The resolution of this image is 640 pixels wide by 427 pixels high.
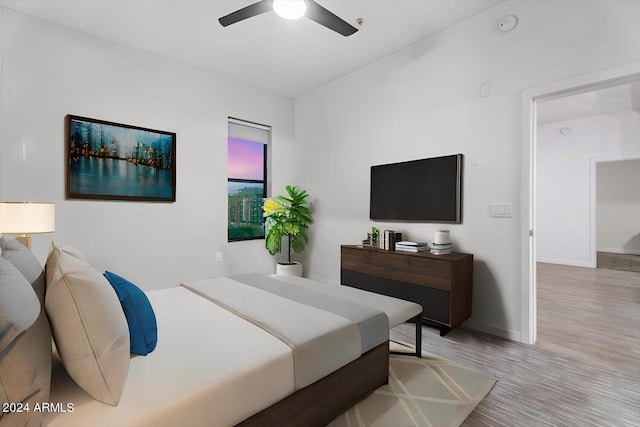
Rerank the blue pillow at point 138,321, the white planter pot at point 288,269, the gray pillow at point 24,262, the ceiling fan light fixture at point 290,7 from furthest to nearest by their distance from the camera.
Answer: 1. the white planter pot at point 288,269
2. the ceiling fan light fixture at point 290,7
3. the blue pillow at point 138,321
4. the gray pillow at point 24,262

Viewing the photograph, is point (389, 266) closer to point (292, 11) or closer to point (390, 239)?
point (390, 239)

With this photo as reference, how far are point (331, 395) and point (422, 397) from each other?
25.5 inches

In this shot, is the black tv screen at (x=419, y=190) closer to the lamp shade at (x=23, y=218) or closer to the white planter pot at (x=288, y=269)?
the white planter pot at (x=288, y=269)

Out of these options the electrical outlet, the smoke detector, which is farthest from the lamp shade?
the smoke detector

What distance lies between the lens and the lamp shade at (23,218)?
2178 millimetres

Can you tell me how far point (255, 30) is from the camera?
318 cm

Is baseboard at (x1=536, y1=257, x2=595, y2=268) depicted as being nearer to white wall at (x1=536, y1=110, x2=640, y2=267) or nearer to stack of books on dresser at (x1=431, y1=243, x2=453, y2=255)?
white wall at (x1=536, y1=110, x2=640, y2=267)

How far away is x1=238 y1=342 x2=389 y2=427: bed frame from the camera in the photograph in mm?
1271

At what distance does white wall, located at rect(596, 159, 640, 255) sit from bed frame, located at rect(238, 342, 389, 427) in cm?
851

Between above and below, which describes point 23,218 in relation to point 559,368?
above

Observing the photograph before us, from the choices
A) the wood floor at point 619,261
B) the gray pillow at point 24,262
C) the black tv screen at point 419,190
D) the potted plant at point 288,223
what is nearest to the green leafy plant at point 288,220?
the potted plant at point 288,223

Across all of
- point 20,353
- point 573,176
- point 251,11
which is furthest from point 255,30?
point 573,176

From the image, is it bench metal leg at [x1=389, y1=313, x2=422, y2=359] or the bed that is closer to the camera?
the bed

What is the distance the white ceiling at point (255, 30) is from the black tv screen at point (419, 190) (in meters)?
1.32
